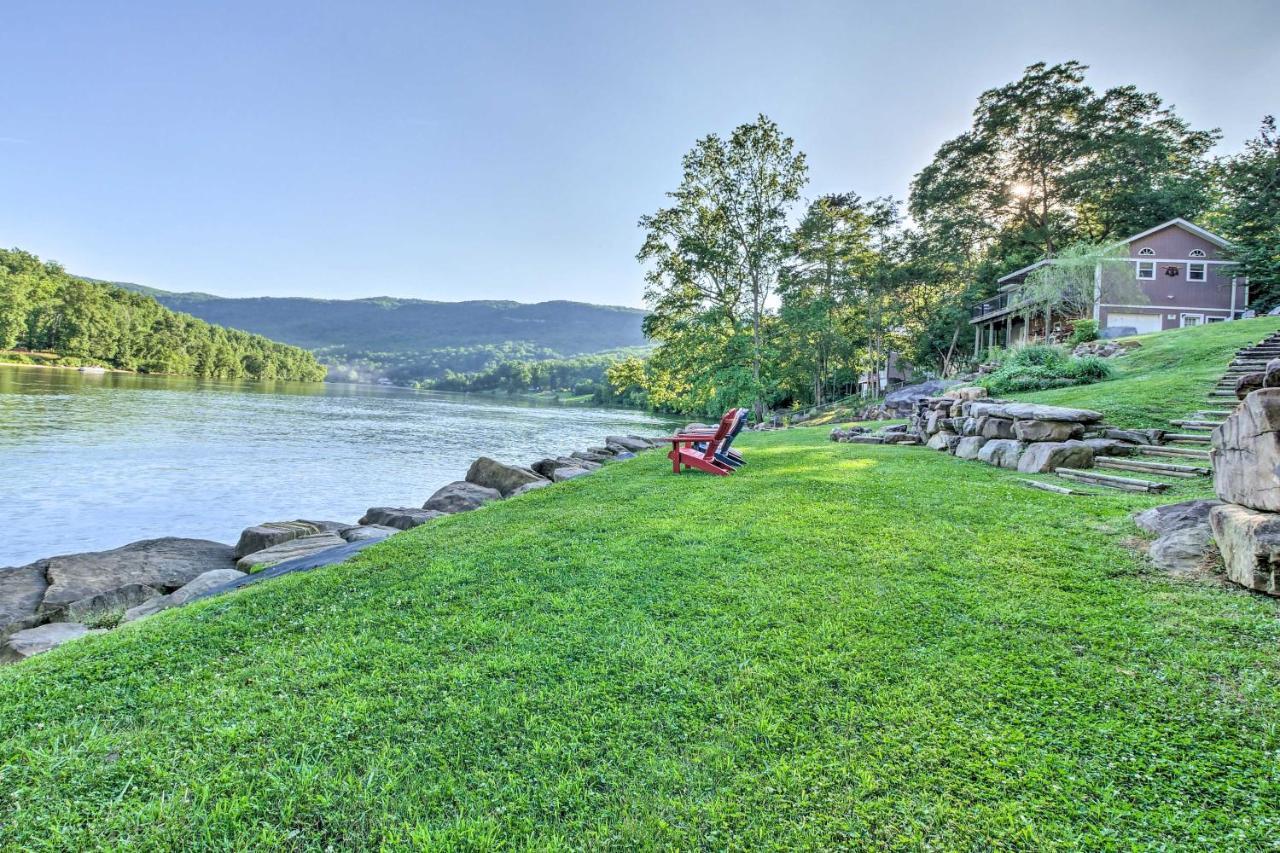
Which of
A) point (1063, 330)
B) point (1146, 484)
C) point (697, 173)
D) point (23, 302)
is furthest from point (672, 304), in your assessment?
point (23, 302)

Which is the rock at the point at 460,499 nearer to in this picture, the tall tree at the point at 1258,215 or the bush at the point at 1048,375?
the bush at the point at 1048,375

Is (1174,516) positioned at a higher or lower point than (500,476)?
higher

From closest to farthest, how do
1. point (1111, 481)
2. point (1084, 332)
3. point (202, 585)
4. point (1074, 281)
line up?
1. point (202, 585)
2. point (1111, 481)
3. point (1084, 332)
4. point (1074, 281)

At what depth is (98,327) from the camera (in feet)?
256

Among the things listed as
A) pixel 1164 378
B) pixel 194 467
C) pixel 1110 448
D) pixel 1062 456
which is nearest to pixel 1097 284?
pixel 1164 378

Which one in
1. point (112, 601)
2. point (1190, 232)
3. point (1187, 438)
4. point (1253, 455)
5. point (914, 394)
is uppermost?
point (1190, 232)

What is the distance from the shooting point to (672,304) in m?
26.5

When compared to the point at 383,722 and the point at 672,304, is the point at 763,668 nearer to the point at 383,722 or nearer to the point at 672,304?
the point at 383,722

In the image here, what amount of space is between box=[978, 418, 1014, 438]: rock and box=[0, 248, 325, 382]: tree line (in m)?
105

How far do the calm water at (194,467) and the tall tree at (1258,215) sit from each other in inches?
1282

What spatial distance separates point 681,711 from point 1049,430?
815 cm

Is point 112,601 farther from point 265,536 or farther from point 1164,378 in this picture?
point 1164,378

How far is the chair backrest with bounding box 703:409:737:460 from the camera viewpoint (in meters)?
9.53

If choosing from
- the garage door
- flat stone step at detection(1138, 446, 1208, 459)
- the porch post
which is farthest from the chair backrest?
the garage door
